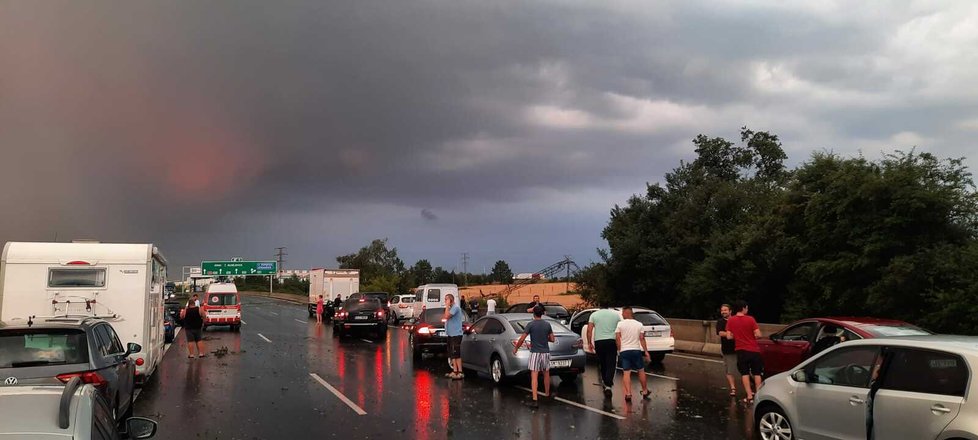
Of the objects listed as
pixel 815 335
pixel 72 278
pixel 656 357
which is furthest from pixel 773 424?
pixel 72 278

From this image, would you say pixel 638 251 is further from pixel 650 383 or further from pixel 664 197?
pixel 650 383

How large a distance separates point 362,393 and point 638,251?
22719 mm

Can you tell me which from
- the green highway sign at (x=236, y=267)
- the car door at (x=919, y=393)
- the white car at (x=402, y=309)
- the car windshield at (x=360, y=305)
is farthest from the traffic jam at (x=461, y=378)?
the green highway sign at (x=236, y=267)

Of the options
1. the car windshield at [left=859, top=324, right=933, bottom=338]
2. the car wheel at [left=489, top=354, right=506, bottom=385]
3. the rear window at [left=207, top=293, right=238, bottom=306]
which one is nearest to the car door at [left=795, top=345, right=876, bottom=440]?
the car windshield at [left=859, top=324, right=933, bottom=338]

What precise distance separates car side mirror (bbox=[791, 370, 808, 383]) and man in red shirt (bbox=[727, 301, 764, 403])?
11.7 feet

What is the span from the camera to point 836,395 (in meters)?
6.79

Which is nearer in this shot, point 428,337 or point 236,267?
point 428,337

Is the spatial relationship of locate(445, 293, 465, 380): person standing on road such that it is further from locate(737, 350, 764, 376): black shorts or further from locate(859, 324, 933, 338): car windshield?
locate(859, 324, 933, 338): car windshield

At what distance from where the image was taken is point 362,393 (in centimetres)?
1241

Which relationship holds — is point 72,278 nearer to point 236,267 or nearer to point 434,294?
point 434,294

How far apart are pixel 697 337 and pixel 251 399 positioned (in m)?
14.1

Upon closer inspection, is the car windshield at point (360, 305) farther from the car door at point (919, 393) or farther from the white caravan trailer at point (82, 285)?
the car door at point (919, 393)

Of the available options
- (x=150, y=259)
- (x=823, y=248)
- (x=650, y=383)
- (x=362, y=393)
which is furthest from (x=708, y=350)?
(x=150, y=259)

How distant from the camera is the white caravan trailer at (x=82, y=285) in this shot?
11793 mm
